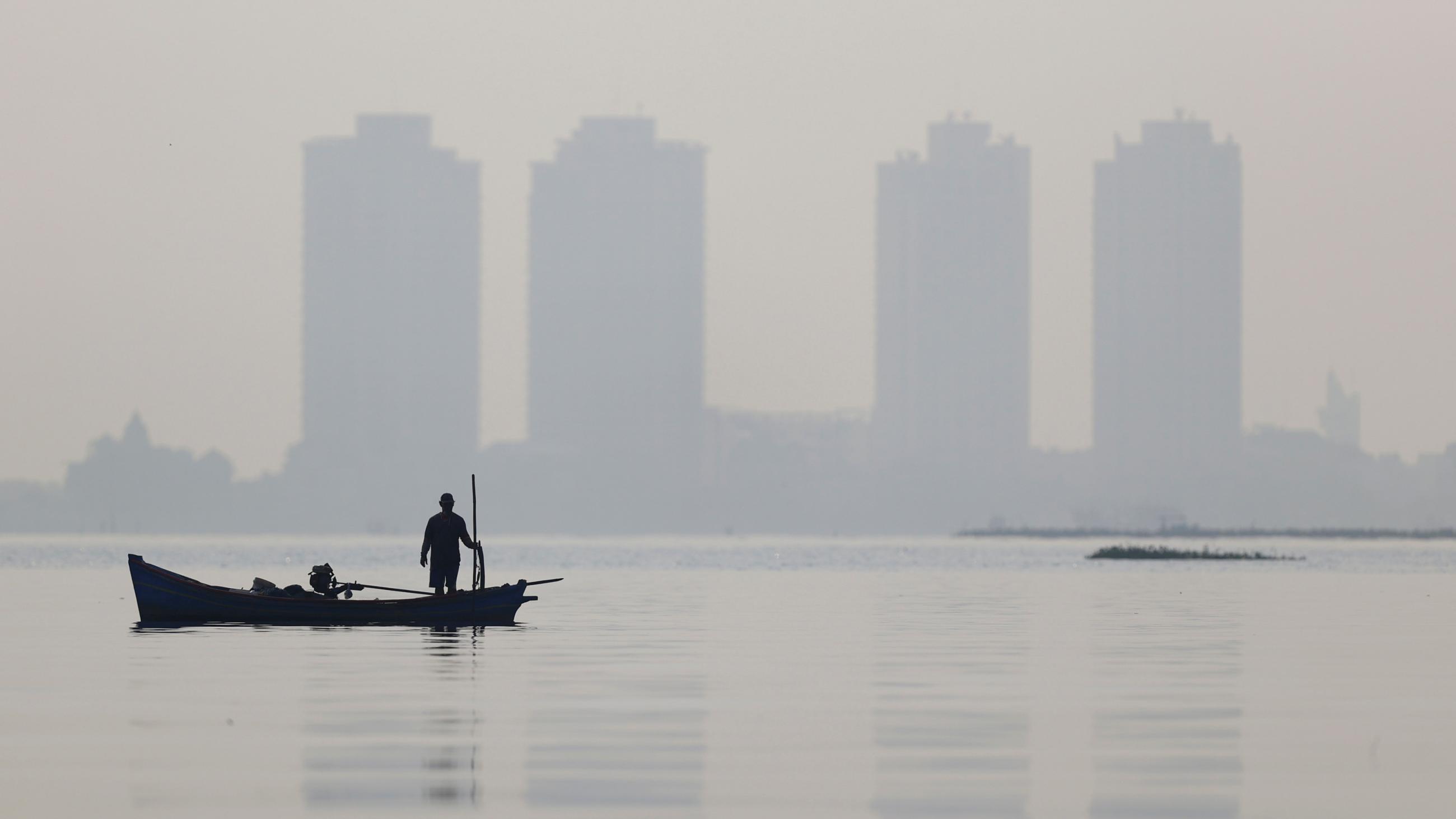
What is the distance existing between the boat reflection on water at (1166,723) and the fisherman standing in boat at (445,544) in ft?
39.9

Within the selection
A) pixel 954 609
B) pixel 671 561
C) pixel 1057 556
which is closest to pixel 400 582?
pixel 954 609

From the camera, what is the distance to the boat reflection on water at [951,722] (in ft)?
54.3

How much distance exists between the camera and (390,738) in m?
20.4

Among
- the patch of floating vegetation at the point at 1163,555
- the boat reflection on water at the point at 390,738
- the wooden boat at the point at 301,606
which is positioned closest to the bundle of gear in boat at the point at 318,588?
the wooden boat at the point at 301,606

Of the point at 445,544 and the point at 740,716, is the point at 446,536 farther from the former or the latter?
the point at 740,716

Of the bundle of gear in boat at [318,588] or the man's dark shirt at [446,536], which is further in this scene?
the bundle of gear in boat at [318,588]

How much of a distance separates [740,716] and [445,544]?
716 inches

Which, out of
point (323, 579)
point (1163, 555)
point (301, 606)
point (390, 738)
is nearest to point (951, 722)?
point (390, 738)

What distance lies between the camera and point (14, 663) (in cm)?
3114

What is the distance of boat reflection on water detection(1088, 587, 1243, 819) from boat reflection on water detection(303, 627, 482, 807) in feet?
17.8

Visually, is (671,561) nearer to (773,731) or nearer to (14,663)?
(14,663)

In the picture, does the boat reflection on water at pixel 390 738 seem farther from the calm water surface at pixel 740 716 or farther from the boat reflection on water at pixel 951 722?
the boat reflection on water at pixel 951 722

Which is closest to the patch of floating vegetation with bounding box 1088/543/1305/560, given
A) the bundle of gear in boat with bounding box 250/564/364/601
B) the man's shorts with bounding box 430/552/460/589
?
the man's shorts with bounding box 430/552/460/589

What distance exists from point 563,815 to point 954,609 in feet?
132
